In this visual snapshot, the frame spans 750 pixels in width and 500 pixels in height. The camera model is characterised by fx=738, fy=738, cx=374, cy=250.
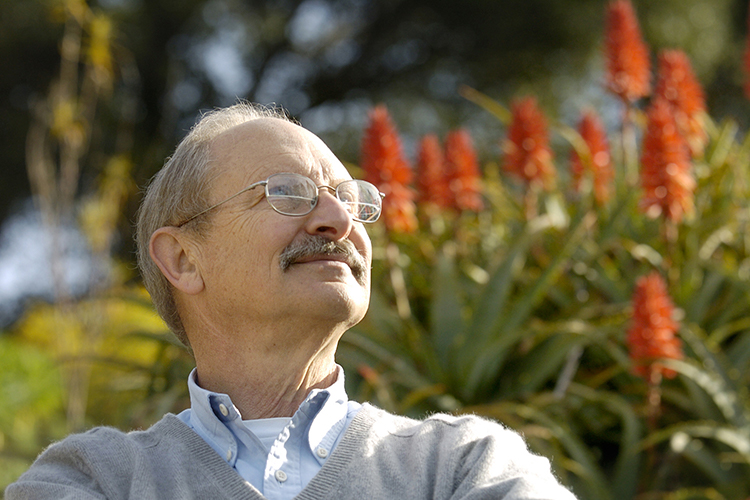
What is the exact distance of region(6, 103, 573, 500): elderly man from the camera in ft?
4.86

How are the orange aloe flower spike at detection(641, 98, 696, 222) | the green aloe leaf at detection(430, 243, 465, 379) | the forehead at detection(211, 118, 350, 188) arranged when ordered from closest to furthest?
1. the forehead at detection(211, 118, 350, 188)
2. the green aloe leaf at detection(430, 243, 465, 379)
3. the orange aloe flower spike at detection(641, 98, 696, 222)

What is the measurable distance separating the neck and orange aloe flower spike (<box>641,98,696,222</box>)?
2271 millimetres

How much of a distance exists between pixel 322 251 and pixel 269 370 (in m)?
0.30

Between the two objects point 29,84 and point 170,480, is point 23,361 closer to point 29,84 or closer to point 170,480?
point 170,480

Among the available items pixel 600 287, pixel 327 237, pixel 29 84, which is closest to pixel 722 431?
pixel 600 287

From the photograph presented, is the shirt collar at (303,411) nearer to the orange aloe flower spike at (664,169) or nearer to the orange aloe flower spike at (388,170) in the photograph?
the orange aloe flower spike at (388,170)

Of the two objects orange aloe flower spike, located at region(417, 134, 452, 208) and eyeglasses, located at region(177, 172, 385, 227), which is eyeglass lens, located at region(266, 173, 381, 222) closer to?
eyeglasses, located at region(177, 172, 385, 227)

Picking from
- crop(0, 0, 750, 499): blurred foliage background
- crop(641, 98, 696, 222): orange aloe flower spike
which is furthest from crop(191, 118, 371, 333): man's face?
crop(641, 98, 696, 222): orange aloe flower spike

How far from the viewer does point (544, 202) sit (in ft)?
13.4

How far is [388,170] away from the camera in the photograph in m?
3.66

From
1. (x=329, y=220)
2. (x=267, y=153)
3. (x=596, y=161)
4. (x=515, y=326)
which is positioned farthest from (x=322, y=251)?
(x=596, y=161)

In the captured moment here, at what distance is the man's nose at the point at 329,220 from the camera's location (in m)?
1.65

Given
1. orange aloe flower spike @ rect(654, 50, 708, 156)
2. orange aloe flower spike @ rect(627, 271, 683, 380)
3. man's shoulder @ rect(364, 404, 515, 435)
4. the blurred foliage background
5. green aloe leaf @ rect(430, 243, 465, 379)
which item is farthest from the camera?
orange aloe flower spike @ rect(654, 50, 708, 156)

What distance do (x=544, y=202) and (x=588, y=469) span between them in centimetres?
179
